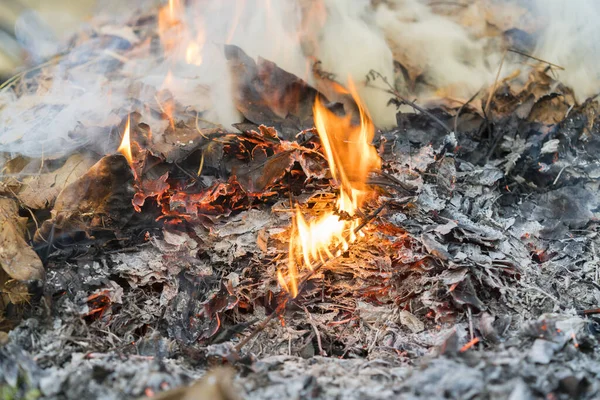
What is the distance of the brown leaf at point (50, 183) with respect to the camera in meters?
2.27

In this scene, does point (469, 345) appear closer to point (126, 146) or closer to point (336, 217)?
point (336, 217)

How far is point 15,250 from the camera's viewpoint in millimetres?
2051

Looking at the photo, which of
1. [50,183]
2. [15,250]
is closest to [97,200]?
[50,183]

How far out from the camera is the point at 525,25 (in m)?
2.93

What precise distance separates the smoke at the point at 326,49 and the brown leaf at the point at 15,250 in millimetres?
761

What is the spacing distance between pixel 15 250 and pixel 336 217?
4.64 ft

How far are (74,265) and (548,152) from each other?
241 centimetres

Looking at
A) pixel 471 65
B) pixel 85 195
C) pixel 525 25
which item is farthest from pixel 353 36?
pixel 85 195

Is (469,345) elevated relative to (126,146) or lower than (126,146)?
lower

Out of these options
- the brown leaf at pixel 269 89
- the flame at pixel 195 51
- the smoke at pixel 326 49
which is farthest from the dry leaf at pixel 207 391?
the flame at pixel 195 51

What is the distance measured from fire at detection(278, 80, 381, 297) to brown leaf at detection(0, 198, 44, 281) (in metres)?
1.05

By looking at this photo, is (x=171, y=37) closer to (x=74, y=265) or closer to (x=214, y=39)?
(x=214, y=39)

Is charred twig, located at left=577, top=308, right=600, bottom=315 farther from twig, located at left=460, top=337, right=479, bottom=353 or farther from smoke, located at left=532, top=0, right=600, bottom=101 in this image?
smoke, located at left=532, top=0, right=600, bottom=101

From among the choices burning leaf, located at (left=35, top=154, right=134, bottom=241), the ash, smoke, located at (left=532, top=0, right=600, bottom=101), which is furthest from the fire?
smoke, located at (left=532, top=0, right=600, bottom=101)
